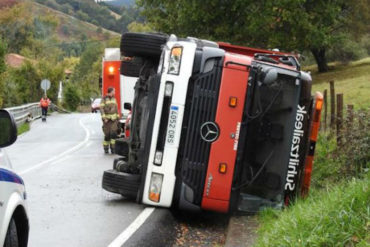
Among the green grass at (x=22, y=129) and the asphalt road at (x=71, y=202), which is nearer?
the asphalt road at (x=71, y=202)

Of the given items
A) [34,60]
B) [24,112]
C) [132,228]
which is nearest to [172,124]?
[132,228]

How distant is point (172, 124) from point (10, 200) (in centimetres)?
366

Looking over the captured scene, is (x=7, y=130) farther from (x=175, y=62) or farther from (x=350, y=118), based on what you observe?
(x=350, y=118)

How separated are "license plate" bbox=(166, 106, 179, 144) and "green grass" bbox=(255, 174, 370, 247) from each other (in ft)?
6.54

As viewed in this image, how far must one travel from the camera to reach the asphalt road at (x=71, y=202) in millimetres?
7580

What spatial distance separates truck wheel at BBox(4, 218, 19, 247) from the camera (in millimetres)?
4551

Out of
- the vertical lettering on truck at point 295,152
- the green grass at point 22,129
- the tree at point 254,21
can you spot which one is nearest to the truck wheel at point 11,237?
the vertical lettering on truck at point 295,152

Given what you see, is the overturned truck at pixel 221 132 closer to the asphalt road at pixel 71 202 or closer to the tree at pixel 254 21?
the asphalt road at pixel 71 202

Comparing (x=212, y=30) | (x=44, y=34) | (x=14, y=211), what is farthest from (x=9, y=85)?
(x=44, y=34)

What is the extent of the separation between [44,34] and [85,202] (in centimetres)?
11600

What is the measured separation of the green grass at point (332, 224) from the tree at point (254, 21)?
23.6 metres

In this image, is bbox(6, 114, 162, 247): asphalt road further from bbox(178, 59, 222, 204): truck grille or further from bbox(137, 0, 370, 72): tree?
bbox(137, 0, 370, 72): tree

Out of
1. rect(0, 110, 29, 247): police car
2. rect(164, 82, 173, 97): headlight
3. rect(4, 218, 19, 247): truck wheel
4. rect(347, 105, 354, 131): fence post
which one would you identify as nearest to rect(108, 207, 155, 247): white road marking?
rect(164, 82, 173, 97): headlight

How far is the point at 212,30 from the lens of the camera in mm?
31328
